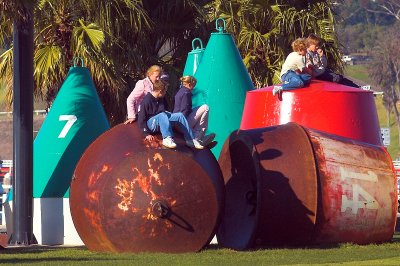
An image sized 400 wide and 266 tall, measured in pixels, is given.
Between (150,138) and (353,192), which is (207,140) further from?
(353,192)

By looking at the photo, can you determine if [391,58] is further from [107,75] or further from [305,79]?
[305,79]

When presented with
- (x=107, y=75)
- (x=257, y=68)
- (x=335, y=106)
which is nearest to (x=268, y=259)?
(x=335, y=106)

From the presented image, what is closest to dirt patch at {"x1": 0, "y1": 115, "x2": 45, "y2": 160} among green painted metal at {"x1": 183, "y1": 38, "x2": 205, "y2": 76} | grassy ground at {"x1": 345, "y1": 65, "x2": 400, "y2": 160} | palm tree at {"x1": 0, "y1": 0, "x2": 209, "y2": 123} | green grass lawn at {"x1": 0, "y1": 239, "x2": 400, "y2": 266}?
grassy ground at {"x1": 345, "y1": 65, "x2": 400, "y2": 160}

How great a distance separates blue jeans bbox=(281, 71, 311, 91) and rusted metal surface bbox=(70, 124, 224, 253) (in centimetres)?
316

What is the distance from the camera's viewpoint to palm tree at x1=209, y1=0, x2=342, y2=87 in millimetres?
26312

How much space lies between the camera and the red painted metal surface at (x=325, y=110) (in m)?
16.4

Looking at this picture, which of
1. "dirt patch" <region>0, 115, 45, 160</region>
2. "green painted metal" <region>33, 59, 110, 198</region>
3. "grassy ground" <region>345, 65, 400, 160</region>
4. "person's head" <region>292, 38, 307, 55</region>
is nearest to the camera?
"person's head" <region>292, 38, 307, 55</region>

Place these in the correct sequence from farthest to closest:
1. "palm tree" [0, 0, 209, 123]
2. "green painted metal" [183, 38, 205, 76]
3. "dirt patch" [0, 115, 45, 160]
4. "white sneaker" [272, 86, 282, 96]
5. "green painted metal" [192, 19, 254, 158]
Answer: "dirt patch" [0, 115, 45, 160]
"palm tree" [0, 0, 209, 123]
"green painted metal" [183, 38, 205, 76]
"green painted metal" [192, 19, 254, 158]
"white sneaker" [272, 86, 282, 96]

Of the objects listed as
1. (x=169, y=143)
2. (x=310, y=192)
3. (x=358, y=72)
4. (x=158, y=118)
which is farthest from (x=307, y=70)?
(x=358, y=72)

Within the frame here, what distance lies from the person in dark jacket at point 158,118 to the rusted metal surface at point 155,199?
0.12 m

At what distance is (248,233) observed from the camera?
47.7 feet

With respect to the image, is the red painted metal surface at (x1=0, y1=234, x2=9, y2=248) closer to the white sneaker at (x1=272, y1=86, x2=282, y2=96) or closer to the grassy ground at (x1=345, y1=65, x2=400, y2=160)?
the white sneaker at (x1=272, y1=86, x2=282, y2=96)

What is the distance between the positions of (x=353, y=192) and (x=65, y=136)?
515 cm

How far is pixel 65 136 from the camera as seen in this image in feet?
58.5
